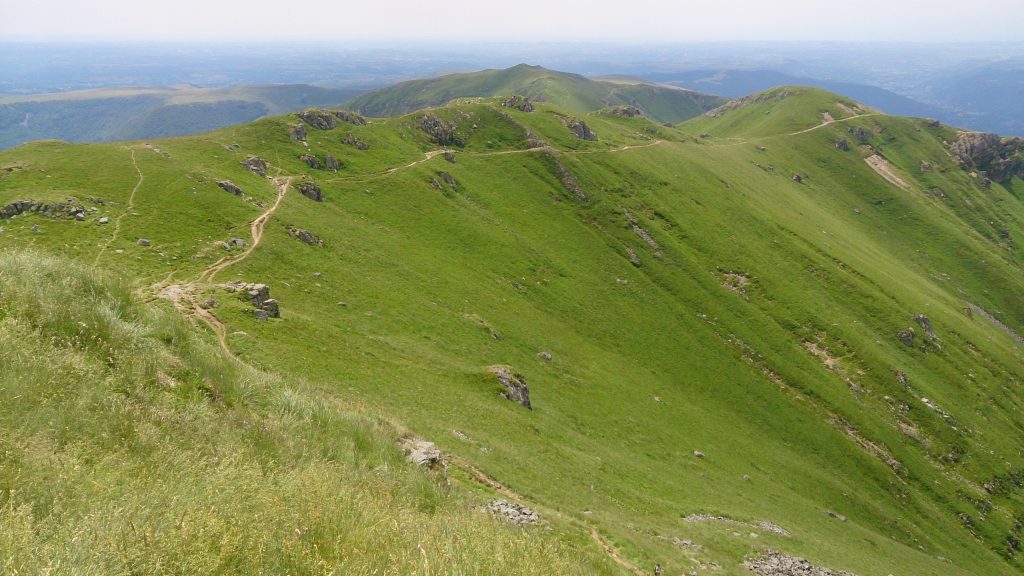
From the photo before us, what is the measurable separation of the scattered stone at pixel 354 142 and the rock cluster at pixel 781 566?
9192 centimetres

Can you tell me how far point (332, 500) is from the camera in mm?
9992

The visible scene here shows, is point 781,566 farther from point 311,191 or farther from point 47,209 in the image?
point 47,209

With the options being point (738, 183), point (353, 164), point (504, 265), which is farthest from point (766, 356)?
point (353, 164)

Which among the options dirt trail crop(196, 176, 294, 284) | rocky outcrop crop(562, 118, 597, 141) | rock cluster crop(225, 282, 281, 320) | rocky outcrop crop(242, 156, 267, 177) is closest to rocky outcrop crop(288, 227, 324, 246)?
dirt trail crop(196, 176, 294, 284)

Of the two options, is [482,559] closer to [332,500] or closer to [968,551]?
[332,500]

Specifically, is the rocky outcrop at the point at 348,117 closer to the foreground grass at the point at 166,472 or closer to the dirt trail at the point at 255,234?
the dirt trail at the point at 255,234

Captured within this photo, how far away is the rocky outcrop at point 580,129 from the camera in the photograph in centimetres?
13000

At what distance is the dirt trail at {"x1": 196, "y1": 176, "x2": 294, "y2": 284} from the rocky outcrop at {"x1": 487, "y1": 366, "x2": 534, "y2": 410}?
2863cm

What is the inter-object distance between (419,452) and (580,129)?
125405mm

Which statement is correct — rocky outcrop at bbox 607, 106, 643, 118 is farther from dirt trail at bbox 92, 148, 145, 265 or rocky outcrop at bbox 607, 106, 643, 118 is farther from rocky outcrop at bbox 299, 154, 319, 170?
dirt trail at bbox 92, 148, 145, 265

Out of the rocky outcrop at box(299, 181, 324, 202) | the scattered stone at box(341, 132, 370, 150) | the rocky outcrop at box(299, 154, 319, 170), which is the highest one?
the scattered stone at box(341, 132, 370, 150)

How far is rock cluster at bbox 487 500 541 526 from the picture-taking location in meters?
21.0

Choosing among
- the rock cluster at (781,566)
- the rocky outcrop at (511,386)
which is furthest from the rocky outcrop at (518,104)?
the rock cluster at (781,566)

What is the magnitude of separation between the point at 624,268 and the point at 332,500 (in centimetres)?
8263
